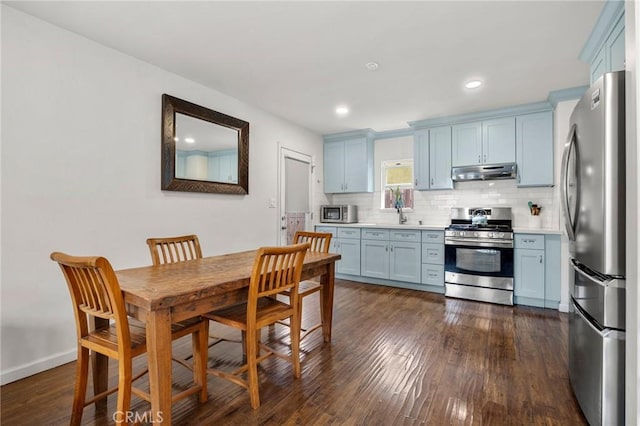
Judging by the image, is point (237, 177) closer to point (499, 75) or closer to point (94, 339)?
point (94, 339)

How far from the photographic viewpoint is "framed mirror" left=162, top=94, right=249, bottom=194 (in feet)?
9.93

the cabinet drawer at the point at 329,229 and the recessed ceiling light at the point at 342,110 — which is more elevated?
the recessed ceiling light at the point at 342,110

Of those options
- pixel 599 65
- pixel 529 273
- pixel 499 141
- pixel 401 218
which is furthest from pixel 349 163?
pixel 599 65

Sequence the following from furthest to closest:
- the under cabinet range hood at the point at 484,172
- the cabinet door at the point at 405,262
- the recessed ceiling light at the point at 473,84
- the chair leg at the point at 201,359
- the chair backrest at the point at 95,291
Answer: the cabinet door at the point at 405,262 < the under cabinet range hood at the point at 484,172 < the recessed ceiling light at the point at 473,84 < the chair leg at the point at 201,359 < the chair backrest at the point at 95,291

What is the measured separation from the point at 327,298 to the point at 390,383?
840 mm

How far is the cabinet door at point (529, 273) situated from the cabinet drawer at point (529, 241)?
0.16 feet

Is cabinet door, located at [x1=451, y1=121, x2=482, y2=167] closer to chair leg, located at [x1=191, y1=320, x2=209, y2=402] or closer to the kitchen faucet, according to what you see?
the kitchen faucet

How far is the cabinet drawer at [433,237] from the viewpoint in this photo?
13.9ft

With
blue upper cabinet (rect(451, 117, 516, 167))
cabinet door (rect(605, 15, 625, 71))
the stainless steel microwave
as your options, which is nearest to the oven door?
blue upper cabinet (rect(451, 117, 516, 167))

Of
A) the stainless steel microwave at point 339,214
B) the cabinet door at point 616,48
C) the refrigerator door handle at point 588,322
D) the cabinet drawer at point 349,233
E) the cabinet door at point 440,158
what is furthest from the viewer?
the stainless steel microwave at point 339,214

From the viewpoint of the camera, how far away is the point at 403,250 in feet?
14.8

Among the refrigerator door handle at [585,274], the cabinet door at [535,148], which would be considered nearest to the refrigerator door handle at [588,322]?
the refrigerator door handle at [585,274]

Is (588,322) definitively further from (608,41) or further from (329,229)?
(329,229)

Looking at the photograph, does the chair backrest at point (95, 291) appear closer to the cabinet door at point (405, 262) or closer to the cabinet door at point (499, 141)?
the cabinet door at point (405, 262)
